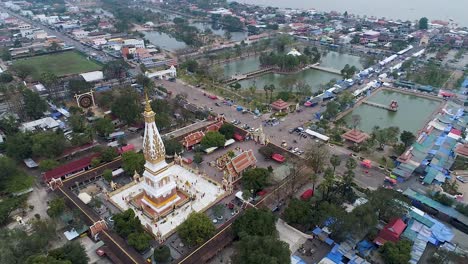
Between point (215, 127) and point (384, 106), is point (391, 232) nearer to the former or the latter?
point (215, 127)

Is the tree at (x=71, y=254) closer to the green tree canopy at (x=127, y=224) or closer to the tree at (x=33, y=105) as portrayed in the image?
the green tree canopy at (x=127, y=224)

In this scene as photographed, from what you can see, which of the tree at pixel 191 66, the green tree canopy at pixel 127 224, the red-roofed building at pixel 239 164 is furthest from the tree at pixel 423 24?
the green tree canopy at pixel 127 224

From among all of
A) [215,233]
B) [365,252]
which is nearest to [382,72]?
[365,252]

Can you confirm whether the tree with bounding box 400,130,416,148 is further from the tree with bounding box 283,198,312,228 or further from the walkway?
the walkway

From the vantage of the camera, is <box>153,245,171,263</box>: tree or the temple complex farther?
the temple complex

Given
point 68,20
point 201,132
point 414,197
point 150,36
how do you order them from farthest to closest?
point 68,20 → point 150,36 → point 201,132 → point 414,197

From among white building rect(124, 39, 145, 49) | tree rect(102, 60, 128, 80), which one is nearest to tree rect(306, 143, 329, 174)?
tree rect(102, 60, 128, 80)

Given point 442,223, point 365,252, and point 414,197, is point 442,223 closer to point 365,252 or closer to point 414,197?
point 414,197
